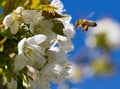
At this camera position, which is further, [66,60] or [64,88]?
[64,88]

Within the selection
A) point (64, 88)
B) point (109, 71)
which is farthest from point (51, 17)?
point (109, 71)

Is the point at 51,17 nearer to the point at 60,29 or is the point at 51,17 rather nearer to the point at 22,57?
the point at 60,29

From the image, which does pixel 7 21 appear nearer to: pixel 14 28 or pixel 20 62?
pixel 14 28

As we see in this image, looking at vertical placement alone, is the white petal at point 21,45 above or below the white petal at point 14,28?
below

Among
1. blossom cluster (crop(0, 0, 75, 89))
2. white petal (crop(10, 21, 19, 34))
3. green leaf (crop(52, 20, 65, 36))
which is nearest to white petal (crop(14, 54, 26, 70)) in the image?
blossom cluster (crop(0, 0, 75, 89))

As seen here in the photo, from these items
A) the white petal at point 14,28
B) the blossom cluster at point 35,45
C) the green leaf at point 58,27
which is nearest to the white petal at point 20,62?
the blossom cluster at point 35,45

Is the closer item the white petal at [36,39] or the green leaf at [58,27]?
the white petal at [36,39]

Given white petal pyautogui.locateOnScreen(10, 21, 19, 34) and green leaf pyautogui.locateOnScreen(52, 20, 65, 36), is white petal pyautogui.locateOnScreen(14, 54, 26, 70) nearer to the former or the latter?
white petal pyautogui.locateOnScreen(10, 21, 19, 34)

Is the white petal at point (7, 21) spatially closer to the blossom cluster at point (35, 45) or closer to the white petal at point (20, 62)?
the blossom cluster at point (35, 45)
